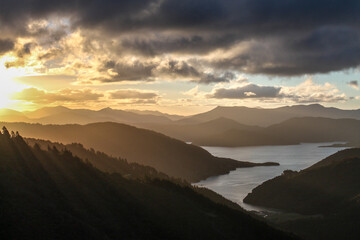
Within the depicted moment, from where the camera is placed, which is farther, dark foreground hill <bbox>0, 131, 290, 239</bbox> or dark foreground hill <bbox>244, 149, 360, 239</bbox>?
dark foreground hill <bbox>244, 149, 360, 239</bbox>

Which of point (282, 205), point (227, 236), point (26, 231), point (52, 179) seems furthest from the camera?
point (282, 205)

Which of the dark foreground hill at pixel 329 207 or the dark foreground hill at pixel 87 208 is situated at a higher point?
the dark foreground hill at pixel 87 208

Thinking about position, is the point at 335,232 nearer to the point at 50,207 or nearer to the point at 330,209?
the point at 330,209

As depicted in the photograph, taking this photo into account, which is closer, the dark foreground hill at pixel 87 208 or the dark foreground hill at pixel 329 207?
the dark foreground hill at pixel 87 208

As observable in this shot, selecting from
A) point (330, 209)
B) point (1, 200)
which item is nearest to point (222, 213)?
point (1, 200)

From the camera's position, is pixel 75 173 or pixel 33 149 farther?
pixel 33 149

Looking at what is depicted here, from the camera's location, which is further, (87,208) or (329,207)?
(329,207)

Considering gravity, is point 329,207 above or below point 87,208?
below

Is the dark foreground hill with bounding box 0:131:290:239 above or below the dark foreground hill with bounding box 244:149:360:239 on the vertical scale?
above
